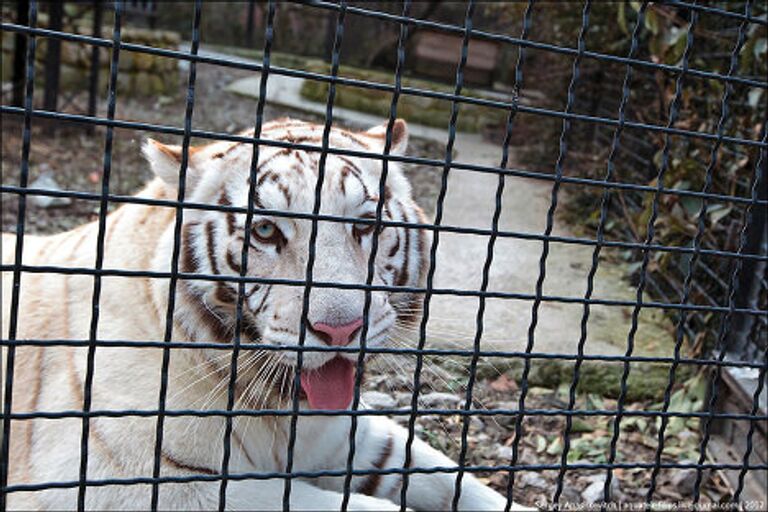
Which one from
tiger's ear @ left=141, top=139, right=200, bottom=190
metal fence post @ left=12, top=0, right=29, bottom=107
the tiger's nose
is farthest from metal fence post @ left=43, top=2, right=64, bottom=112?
the tiger's nose

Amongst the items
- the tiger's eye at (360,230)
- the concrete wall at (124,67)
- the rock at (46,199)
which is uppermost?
the tiger's eye at (360,230)

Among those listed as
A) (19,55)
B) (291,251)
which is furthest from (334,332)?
(19,55)

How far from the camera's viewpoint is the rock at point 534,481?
2.42m

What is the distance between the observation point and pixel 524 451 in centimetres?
263

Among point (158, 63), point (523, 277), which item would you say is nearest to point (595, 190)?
point (523, 277)

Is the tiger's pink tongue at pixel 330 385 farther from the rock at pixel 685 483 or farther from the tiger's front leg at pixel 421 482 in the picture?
the rock at pixel 685 483

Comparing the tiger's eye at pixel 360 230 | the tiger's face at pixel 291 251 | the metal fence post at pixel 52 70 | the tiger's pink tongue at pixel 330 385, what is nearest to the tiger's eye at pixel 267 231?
the tiger's face at pixel 291 251

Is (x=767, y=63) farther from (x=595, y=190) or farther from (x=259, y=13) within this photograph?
(x=259, y=13)

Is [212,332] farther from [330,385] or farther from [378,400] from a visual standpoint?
[378,400]

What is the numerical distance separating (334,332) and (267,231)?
1.27 ft

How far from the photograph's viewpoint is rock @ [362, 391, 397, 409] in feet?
9.07

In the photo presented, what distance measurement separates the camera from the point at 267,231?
1.89m

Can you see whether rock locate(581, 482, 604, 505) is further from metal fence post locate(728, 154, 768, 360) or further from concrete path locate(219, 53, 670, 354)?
metal fence post locate(728, 154, 768, 360)

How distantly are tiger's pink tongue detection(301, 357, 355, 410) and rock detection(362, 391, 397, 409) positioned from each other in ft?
3.32
